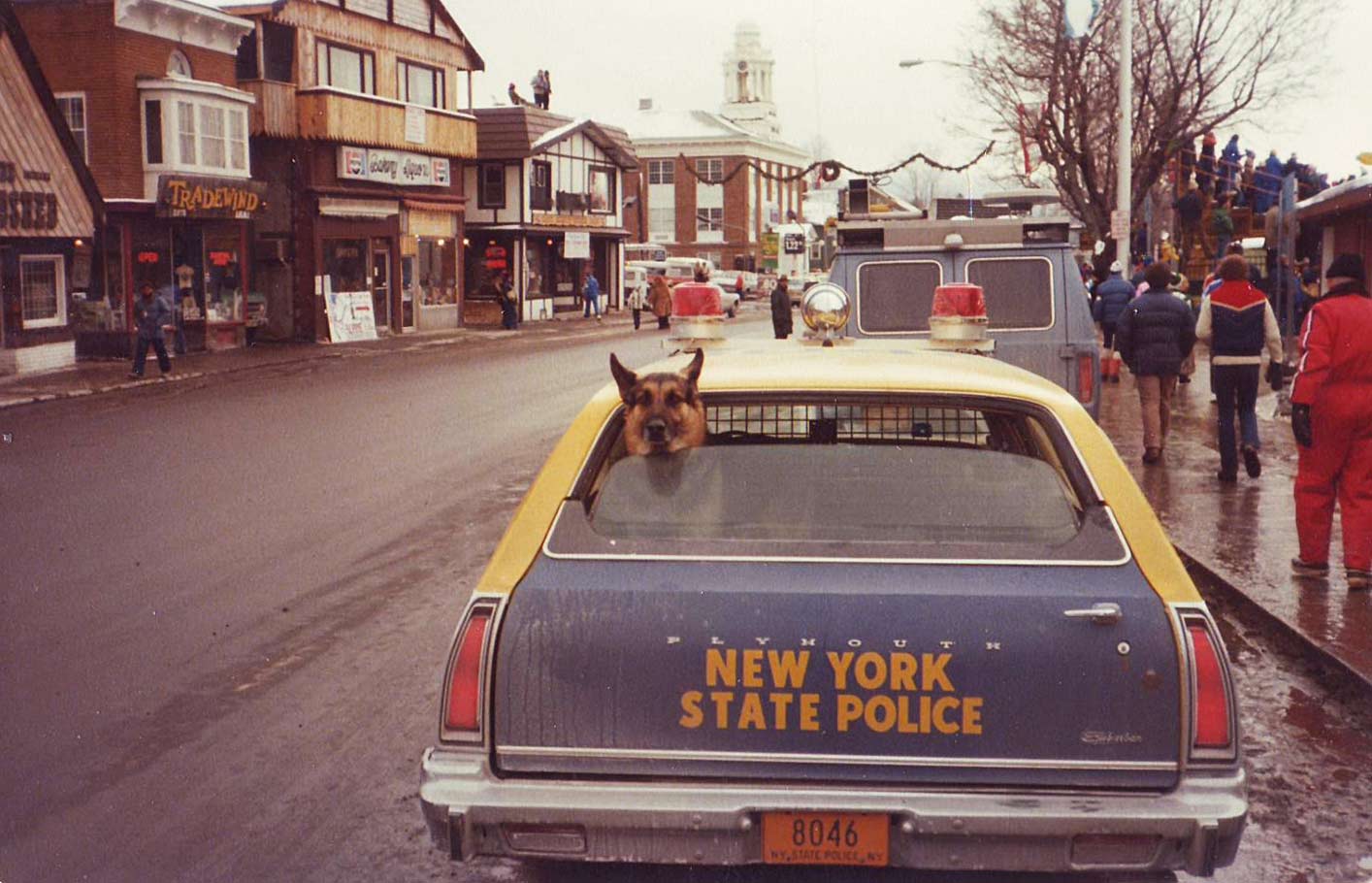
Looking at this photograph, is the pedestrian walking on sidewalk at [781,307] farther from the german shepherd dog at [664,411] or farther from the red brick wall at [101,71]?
the german shepherd dog at [664,411]

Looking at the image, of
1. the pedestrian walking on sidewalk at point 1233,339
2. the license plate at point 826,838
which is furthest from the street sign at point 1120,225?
the license plate at point 826,838

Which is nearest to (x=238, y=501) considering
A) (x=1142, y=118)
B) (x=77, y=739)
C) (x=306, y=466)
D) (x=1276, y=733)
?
(x=306, y=466)

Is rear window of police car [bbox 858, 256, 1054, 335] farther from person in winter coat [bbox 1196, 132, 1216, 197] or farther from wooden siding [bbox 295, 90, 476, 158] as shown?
wooden siding [bbox 295, 90, 476, 158]

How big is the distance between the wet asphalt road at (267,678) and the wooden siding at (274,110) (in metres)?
23.8

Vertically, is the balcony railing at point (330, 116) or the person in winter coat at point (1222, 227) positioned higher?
the balcony railing at point (330, 116)

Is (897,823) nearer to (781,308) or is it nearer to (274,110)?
(781,308)

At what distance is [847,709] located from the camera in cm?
362

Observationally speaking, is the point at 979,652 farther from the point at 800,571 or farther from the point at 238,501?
the point at 238,501

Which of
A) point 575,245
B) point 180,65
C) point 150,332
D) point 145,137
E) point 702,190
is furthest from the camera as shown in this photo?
point 702,190

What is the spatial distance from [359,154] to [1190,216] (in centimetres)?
2225

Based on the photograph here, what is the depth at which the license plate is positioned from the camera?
3.58 m

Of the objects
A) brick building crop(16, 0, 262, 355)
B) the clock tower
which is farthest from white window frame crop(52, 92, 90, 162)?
the clock tower

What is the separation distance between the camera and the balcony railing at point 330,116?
1507 inches

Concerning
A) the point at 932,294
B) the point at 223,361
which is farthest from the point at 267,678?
the point at 223,361
